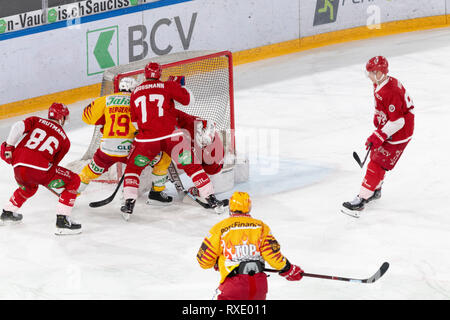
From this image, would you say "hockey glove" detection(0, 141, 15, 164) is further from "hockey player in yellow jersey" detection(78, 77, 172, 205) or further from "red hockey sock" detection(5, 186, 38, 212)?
"hockey player in yellow jersey" detection(78, 77, 172, 205)

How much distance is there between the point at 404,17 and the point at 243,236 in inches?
329

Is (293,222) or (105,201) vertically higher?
(105,201)

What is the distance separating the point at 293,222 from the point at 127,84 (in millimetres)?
1644

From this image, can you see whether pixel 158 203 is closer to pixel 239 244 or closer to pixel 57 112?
pixel 57 112

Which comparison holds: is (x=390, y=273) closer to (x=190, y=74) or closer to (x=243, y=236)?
(x=243, y=236)

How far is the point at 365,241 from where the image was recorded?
21.0 feet

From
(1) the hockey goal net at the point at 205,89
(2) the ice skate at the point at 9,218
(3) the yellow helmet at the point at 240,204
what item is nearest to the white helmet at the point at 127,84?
(1) the hockey goal net at the point at 205,89

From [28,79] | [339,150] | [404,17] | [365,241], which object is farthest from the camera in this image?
[404,17]

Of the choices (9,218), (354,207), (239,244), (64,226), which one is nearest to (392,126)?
(354,207)

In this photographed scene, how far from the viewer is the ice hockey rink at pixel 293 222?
575 centimetres

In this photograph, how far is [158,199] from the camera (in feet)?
23.8

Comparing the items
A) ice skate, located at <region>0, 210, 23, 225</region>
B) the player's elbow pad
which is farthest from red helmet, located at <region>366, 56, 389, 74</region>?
ice skate, located at <region>0, 210, 23, 225</region>

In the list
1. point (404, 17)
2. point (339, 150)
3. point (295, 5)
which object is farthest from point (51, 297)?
point (404, 17)

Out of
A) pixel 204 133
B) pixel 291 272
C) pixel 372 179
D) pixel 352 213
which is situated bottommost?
pixel 291 272
